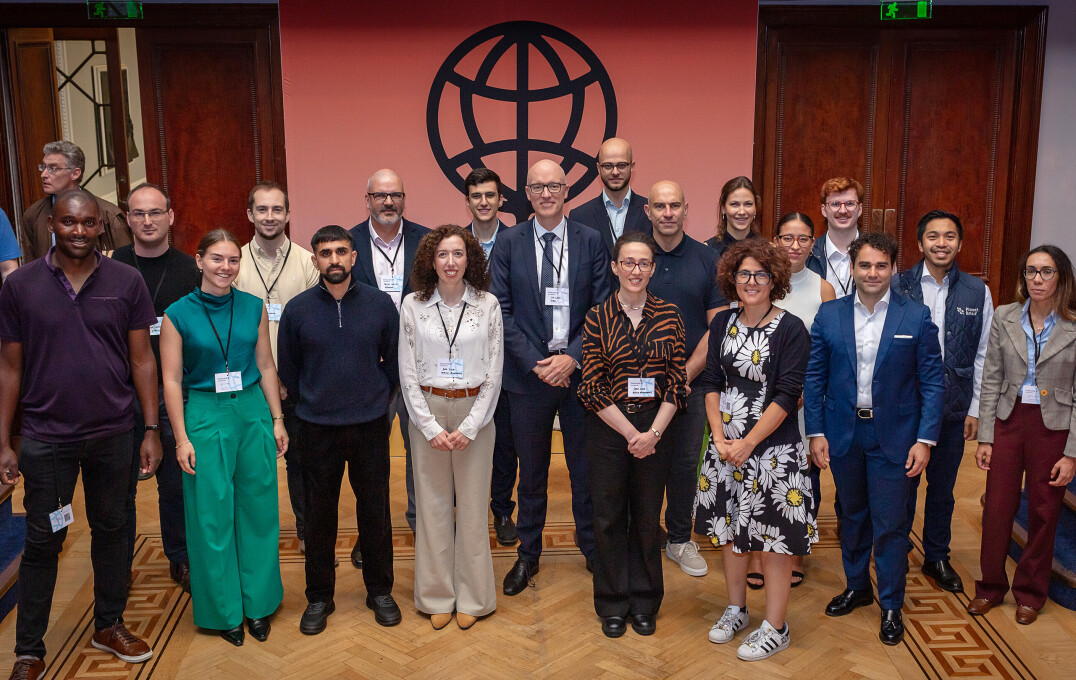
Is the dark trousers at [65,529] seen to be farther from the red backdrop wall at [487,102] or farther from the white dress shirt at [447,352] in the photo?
the red backdrop wall at [487,102]

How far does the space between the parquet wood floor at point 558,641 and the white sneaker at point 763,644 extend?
0.03 metres

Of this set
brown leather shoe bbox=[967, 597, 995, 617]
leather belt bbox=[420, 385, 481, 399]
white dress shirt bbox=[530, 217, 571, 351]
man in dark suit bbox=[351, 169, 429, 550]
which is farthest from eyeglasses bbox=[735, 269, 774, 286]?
brown leather shoe bbox=[967, 597, 995, 617]

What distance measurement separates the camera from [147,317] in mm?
3273

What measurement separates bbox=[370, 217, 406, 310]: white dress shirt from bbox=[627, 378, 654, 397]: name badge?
142cm

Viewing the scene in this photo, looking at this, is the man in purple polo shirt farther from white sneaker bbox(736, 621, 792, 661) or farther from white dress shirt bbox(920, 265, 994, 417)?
white dress shirt bbox(920, 265, 994, 417)

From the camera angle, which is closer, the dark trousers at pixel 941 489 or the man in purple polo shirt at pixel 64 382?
the man in purple polo shirt at pixel 64 382

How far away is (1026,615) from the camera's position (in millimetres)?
3570

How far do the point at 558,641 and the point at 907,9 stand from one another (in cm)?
532

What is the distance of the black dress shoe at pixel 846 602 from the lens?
3.68 metres

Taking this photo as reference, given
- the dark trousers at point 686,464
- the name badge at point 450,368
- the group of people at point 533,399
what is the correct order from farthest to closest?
1. the dark trousers at point 686,464
2. the name badge at point 450,368
3. the group of people at point 533,399

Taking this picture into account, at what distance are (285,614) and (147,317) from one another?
140cm

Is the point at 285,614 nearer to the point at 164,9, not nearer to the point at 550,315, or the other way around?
the point at 550,315

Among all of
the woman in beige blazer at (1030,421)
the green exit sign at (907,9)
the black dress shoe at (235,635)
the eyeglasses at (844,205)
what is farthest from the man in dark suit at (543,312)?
the green exit sign at (907,9)

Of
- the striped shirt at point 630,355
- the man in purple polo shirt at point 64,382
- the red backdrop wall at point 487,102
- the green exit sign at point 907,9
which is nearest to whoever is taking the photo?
the man in purple polo shirt at point 64,382
